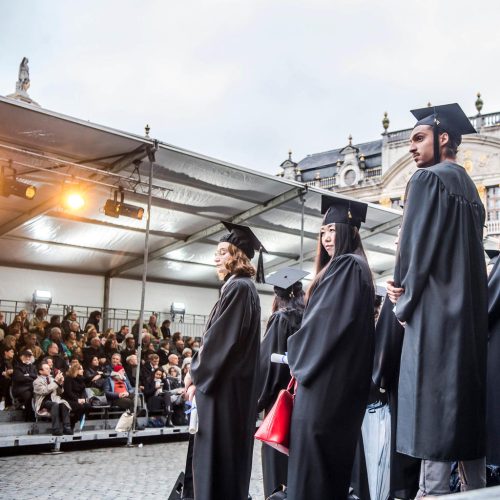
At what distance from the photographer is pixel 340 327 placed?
3.54 m

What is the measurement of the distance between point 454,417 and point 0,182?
9.49 metres

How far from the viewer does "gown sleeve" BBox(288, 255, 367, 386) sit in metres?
3.51

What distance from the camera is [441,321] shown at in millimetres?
2777

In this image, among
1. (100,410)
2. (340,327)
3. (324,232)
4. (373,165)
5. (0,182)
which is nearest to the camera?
(340,327)

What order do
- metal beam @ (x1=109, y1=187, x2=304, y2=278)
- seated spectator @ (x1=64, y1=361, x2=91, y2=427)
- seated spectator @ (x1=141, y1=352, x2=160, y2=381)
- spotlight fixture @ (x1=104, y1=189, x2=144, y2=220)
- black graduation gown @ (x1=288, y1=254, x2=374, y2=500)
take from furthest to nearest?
metal beam @ (x1=109, y1=187, x2=304, y2=278) < seated spectator @ (x1=141, y1=352, x2=160, y2=381) < spotlight fixture @ (x1=104, y1=189, x2=144, y2=220) < seated spectator @ (x1=64, y1=361, x2=91, y2=427) < black graduation gown @ (x1=288, y1=254, x2=374, y2=500)

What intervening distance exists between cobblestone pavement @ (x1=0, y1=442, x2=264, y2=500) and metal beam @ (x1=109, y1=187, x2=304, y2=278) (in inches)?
223

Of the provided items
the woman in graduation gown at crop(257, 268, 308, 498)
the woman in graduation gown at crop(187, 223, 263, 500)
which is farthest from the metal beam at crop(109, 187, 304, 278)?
the woman in graduation gown at crop(187, 223, 263, 500)

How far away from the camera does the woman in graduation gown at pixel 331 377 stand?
340 cm

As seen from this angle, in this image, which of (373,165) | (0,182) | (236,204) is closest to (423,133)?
(0,182)

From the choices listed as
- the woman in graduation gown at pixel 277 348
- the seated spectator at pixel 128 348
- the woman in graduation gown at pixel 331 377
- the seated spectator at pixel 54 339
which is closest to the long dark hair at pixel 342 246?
the woman in graduation gown at pixel 331 377

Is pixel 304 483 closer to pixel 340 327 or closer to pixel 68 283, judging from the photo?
pixel 340 327

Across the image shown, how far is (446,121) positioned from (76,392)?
9328 millimetres

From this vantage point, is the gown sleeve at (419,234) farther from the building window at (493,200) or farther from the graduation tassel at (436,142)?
the building window at (493,200)

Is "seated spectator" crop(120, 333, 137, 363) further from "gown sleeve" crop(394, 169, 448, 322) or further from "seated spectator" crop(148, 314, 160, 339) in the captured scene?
"gown sleeve" crop(394, 169, 448, 322)
